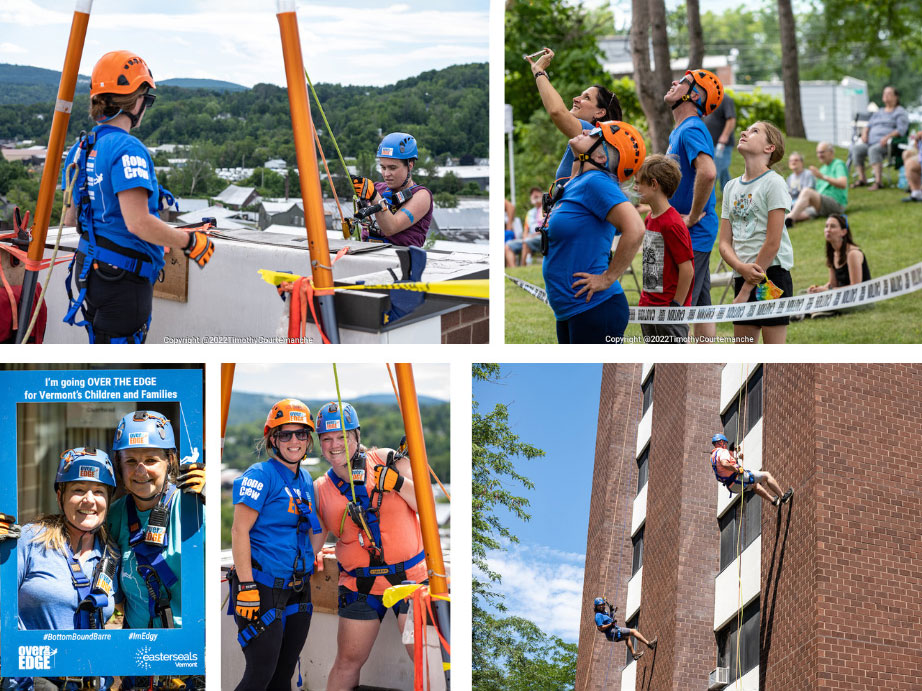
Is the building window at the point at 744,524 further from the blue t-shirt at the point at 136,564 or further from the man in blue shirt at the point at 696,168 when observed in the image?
the blue t-shirt at the point at 136,564

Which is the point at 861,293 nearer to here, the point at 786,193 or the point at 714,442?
the point at 786,193

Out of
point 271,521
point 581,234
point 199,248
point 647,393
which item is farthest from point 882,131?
point 271,521

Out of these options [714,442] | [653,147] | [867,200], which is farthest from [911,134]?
[714,442]

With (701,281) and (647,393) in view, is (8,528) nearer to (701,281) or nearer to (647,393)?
(647,393)

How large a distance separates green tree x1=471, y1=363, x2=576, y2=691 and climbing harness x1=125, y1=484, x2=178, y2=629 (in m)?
1.39

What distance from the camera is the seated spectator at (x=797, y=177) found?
15.3 feet

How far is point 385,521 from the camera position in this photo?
15.1ft

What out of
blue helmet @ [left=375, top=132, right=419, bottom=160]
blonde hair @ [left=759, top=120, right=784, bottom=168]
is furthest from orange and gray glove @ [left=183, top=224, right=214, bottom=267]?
blonde hair @ [left=759, top=120, right=784, bottom=168]

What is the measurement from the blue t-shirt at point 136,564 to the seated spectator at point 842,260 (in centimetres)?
305

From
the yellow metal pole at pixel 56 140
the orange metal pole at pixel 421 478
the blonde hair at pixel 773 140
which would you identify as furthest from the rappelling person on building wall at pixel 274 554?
the blonde hair at pixel 773 140

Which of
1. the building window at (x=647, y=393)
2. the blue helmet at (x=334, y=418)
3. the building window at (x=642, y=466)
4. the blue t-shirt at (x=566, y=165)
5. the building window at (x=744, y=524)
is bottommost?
the building window at (x=744, y=524)

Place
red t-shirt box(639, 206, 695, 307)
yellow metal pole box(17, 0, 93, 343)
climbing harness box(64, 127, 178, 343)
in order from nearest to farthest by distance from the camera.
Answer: climbing harness box(64, 127, 178, 343)
red t-shirt box(639, 206, 695, 307)
yellow metal pole box(17, 0, 93, 343)

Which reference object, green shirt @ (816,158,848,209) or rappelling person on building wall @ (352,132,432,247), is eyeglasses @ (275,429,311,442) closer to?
rappelling person on building wall @ (352,132,432,247)

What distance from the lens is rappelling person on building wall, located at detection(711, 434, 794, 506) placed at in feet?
15.6
